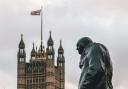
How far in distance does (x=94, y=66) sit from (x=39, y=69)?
113 m

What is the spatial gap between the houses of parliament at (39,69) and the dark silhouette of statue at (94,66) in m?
111

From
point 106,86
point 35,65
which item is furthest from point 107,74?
point 35,65

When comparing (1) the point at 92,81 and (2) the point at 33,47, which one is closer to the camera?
(1) the point at 92,81

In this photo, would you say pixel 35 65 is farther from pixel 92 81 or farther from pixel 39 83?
pixel 92 81

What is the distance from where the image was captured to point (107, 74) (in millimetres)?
6969

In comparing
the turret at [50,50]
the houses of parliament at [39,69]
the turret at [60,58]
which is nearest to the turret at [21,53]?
the houses of parliament at [39,69]

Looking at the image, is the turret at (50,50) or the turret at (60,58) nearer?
the turret at (50,50)

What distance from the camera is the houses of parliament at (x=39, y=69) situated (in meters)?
119

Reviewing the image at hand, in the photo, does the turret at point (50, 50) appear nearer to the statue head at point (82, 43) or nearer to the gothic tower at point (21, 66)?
the gothic tower at point (21, 66)

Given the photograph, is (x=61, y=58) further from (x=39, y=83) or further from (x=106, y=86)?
(x=106, y=86)

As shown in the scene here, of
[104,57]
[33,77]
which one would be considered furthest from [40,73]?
[104,57]

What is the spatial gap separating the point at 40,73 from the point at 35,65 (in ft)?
6.09

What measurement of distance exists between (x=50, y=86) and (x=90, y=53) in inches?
4471

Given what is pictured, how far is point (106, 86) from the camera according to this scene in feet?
22.6
